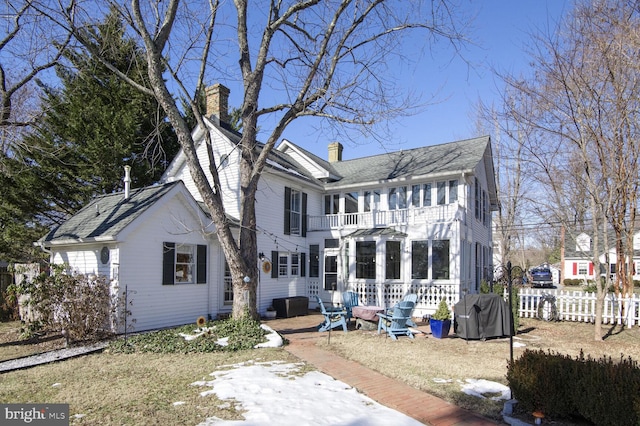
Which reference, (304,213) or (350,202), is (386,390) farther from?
(350,202)

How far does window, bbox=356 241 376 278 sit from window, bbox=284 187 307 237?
266 cm

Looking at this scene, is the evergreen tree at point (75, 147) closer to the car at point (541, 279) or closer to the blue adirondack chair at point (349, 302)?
the blue adirondack chair at point (349, 302)

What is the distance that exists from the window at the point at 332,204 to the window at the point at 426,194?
4136 millimetres

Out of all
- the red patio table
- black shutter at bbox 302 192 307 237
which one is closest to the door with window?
black shutter at bbox 302 192 307 237

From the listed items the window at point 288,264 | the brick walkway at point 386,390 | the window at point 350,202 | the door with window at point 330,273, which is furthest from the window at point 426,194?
the brick walkway at point 386,390

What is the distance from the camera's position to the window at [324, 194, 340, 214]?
19.6 meters

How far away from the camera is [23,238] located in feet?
A: 57.8

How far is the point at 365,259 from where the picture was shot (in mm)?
17516

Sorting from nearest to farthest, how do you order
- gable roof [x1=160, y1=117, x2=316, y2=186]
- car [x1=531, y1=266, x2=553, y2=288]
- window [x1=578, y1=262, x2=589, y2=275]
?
gable roof [x1=160, y1=117, x2=316, y2=186]
car [x1=531, y1=266, x2=553, y2=288]
window [x1=578, y1=262, x2=589, y2=275]

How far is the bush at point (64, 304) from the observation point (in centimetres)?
951

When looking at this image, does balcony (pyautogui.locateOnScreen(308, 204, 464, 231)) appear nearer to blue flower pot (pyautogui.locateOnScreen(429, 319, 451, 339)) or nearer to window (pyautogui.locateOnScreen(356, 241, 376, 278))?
window (pyautogui.locateOnScreen(356, 241, 376, 278))

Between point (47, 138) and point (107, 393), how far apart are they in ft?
51.0

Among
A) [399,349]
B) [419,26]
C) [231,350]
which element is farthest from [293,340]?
[419,26]

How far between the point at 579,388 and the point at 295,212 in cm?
1410
